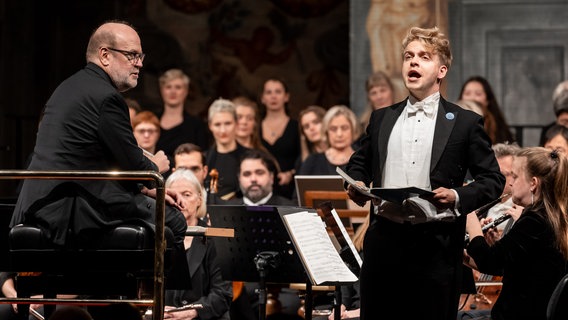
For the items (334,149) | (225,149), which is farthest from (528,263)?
(225,149)

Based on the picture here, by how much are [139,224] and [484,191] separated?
1690 millimetres

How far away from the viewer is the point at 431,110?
4270 mm

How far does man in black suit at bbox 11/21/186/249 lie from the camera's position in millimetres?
4887

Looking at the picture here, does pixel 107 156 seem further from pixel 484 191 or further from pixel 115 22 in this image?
pixel 484 191

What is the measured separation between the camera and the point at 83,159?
197 inches

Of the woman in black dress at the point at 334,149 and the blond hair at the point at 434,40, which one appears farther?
the woman in black dress at the point at 334,149

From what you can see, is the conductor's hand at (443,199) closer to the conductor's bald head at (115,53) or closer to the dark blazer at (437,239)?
the dark blazer at (437,239)

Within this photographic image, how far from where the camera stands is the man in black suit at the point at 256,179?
25.6ft

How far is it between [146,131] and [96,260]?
140 inches

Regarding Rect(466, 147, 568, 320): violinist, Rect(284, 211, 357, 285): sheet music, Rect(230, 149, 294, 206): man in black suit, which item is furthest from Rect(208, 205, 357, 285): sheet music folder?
Rect(230, 149, 294, 206): man in black suit

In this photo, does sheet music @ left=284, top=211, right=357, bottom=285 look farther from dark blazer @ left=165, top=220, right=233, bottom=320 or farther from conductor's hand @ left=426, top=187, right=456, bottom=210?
dark blazer @ left=165, top=220, right=233, bottom=320

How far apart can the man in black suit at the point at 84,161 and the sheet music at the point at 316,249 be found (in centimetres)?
66

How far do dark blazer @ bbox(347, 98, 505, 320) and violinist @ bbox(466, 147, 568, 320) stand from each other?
53 cm

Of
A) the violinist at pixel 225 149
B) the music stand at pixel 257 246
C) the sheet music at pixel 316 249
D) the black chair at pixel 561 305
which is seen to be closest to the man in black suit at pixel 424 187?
the black chair at pixel 561 305
